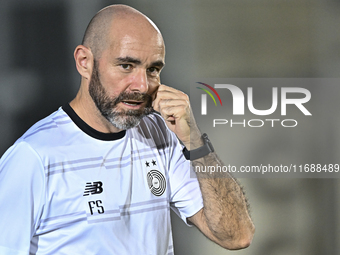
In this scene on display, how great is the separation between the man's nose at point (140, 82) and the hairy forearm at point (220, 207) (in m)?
0.27

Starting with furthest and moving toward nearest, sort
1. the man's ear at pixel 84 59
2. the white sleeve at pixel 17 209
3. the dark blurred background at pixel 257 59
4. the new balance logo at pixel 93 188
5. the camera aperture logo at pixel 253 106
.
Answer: the camera aperture logo at pixel 253 106, the dark blurred background at pixel 257 59, the man's ear at pixel 84 59, the new balance logo at pixel 93 188, the white sleeve at pixel 17 209

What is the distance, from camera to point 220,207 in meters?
1.28

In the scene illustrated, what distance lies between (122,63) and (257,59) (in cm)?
111

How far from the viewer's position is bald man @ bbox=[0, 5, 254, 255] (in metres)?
1.06

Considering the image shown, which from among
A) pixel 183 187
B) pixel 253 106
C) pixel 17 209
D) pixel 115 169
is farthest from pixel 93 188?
pixel 253 106

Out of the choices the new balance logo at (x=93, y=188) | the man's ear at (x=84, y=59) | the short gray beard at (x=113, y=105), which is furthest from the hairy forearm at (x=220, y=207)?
the man's ear at (x=84, y=59)

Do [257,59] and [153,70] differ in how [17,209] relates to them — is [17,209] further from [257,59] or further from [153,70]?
[257,59]

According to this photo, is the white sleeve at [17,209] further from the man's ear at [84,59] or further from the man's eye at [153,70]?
the man's eye at [153,70]

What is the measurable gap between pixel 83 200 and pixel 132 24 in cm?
59

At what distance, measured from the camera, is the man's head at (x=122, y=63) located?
3.90 feet

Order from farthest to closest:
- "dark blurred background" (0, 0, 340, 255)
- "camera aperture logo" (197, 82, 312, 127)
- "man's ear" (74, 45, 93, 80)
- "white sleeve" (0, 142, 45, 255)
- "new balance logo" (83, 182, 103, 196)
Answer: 1. "camera aperture logo" (197, 82, 312, 127)
2. "dark blurred background" (0, 0, 340, 255)
3. "man's ear" (74, 45, 93, 80)
4. "new balance logo" (83, 182, 103, 196)
5. "white sleeve" (0, 142, 45, 255)

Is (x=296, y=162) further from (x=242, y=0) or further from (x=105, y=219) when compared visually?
(x=105, y=219)

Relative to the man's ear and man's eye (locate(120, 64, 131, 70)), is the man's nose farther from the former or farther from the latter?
the man's ear

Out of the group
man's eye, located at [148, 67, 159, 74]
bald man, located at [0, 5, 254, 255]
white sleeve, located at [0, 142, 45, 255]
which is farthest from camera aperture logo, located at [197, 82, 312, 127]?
white sleeve, located at [0, 142, 45, 255]
